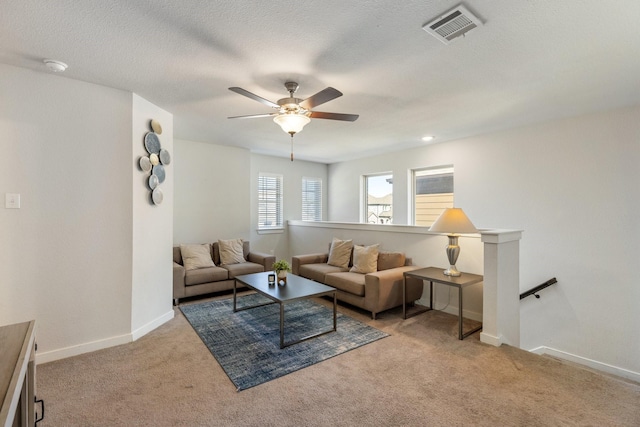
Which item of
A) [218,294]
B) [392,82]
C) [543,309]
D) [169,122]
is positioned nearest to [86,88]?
[169,122]

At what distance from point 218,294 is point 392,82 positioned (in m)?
3.98

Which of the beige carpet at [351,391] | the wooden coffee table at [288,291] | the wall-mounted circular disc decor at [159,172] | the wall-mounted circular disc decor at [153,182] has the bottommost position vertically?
the beige carpet at [351,391]

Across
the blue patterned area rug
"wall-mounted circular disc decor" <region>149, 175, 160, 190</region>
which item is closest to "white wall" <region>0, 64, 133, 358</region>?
"wall-mounted circular disc decor" <region>149, 175, 160, 190</region>

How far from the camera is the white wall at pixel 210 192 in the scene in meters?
5.09

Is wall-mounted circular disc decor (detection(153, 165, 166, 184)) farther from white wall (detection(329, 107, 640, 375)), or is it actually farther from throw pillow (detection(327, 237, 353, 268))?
white wall (detection(329, 107, 640, 375))

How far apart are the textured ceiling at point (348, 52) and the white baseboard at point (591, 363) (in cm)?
296

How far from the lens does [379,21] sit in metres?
1.86

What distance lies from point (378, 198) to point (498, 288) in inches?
147

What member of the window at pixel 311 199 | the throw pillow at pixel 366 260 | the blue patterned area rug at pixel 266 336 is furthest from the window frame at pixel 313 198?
the blue patterned area rug at pixel 266 336

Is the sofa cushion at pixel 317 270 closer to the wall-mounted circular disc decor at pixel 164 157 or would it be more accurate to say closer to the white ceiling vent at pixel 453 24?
the wall-mounted circular disc decor at pixel 164 157

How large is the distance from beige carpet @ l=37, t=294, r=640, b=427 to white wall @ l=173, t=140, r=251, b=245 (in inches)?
102

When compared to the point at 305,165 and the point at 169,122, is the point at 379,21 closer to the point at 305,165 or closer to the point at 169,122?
the point at 169,122

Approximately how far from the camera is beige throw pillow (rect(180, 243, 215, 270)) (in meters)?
4.50

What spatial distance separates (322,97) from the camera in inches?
90.0
